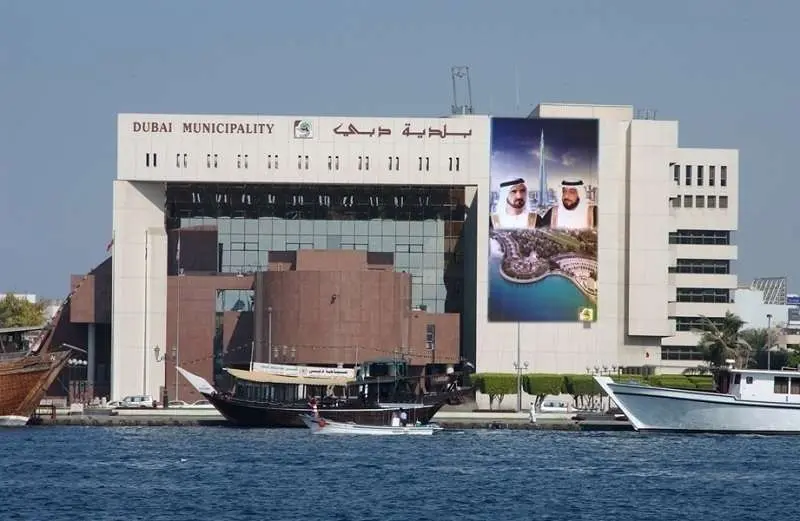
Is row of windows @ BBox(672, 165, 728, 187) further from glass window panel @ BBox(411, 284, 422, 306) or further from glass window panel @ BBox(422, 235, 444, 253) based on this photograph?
glass window panel @ BBox(411, 284, 422, 306)

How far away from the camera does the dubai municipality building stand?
130625 millimetres

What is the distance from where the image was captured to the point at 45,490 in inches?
2798

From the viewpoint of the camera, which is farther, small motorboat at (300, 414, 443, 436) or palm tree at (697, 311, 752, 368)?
palm tree at (697, 311, 752, 368)

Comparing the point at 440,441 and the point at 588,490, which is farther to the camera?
the point at 440,441

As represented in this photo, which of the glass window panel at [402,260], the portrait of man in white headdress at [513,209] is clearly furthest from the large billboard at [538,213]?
the glass window panel at [402,260]

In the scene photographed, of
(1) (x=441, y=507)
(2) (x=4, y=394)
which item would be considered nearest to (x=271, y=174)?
(2) (x=4, y=394)

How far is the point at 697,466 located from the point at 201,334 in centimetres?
5856

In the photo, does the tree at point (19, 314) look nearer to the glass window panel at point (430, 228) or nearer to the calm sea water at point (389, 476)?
the glass window panel at point (430, 228)

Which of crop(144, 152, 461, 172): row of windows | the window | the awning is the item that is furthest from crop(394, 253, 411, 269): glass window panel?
the window

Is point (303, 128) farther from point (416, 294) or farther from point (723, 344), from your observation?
point (723, 344)

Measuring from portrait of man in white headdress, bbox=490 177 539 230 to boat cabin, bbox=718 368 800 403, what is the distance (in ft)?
93.8

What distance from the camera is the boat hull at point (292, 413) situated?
10612 centimetres

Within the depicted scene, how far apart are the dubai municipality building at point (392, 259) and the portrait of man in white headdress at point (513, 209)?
0.11 m

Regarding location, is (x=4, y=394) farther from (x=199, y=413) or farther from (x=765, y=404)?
(x=765, y=404)
